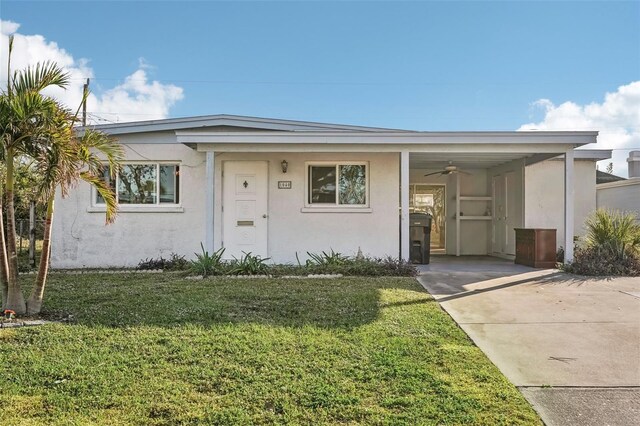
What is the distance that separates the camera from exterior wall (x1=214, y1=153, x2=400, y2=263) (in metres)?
9.80

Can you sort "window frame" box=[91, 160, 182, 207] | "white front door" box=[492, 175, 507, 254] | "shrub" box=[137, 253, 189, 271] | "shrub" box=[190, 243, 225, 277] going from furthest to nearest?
"white front door" box=[492, 175, 507, 254] < "window frame" box=[91, 160, 182, 207] < "shrub" box=[137, 253, 189, 271] < "shrub" box=[190, 243, 225, 277]

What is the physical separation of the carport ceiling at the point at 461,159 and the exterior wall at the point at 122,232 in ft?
17.9

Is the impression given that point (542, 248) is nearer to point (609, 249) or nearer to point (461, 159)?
point (609, 249)

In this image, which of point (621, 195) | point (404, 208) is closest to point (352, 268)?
point (404, 208)

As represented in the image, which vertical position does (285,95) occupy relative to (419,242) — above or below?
above

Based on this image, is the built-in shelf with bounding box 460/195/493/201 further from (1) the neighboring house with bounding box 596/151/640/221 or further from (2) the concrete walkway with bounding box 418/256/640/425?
(2) the concrete walkway with bounding box 418/256/640/425

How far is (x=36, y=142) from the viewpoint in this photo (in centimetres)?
488

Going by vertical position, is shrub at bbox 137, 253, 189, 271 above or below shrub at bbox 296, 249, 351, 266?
below

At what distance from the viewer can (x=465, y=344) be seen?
4.13 meters

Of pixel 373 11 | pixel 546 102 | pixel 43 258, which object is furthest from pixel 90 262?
pixel 546 102

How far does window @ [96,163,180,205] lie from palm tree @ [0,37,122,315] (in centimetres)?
485

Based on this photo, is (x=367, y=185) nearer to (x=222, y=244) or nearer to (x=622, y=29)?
(x=222, y=244)

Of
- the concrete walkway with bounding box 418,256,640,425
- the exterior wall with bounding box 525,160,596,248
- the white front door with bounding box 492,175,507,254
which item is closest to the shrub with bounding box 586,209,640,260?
the concrete walkway with bounding box 418,256,640,425

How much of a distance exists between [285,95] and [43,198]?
60.9 ft
